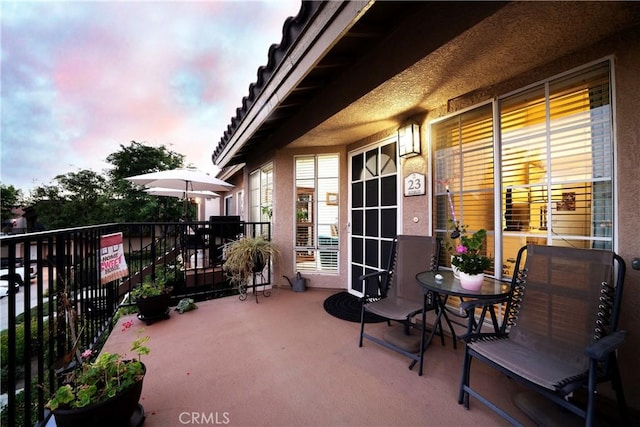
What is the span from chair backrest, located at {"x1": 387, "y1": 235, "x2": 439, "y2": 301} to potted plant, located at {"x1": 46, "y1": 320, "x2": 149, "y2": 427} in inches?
95.6

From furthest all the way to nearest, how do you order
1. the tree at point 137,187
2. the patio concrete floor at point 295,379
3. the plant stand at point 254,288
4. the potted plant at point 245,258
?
the tree at point 137,187 < the plant stand at point 254,288 < the potted plant at point 245,258 < the patio concrete floor at point 295,379

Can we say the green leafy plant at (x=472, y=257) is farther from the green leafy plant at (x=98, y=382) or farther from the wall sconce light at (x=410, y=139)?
the green leafy plant at (x=98, y=382)

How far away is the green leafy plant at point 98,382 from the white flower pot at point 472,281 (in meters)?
2.36

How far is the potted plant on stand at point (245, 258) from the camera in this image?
3.90m

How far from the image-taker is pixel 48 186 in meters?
13.4

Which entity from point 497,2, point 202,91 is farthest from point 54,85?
point 497,2

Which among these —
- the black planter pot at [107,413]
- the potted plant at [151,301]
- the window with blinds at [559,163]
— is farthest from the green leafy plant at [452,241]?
the potted plant at [151,301]

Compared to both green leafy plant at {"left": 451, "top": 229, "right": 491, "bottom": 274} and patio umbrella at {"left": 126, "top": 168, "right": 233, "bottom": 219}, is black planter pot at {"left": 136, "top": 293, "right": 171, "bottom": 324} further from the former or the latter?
green leafy plant at {"left": 451, "top": 229, "right": 491, "bottom": 274}

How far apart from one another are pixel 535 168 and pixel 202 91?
8.20 meters

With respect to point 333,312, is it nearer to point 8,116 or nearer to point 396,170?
point 396,170

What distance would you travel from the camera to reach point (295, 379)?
6.77 feet

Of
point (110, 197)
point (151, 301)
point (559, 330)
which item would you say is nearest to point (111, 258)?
point (151, 301)

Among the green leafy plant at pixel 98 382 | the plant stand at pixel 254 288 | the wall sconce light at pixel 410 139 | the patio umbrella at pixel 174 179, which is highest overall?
the wall sconce light at pixel 410 139

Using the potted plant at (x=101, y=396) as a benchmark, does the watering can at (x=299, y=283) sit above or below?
below
